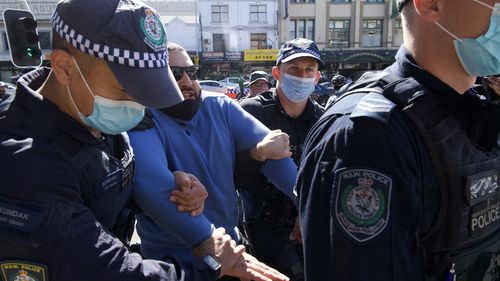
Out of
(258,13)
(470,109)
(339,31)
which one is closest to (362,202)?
(470,109)

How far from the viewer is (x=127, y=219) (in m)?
1.67

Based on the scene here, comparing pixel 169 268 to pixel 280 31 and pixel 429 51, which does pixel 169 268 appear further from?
pixel 280 31

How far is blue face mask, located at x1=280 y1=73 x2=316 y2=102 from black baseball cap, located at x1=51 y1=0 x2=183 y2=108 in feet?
5.97

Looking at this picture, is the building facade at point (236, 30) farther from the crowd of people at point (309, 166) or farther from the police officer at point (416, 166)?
the police officer at point (416, 166)

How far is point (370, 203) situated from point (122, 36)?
36.9 inches

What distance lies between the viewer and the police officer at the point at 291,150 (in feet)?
8.28

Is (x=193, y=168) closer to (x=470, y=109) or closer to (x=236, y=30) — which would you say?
(x=470, y=109)

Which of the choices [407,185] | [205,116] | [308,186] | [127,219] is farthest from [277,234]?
[407,185]

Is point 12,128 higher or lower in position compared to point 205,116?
higher

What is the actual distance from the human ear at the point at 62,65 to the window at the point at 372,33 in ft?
108

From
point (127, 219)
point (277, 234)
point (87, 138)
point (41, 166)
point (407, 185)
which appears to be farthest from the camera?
point (277, 234)

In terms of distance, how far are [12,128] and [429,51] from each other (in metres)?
1.32

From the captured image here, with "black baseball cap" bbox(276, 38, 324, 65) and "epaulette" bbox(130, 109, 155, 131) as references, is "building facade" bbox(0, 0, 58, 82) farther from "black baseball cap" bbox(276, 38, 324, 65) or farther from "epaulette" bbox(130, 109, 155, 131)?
"epaulette" bbox(130, 109, 155, 131)

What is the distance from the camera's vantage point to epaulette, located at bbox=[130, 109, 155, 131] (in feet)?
5.87
